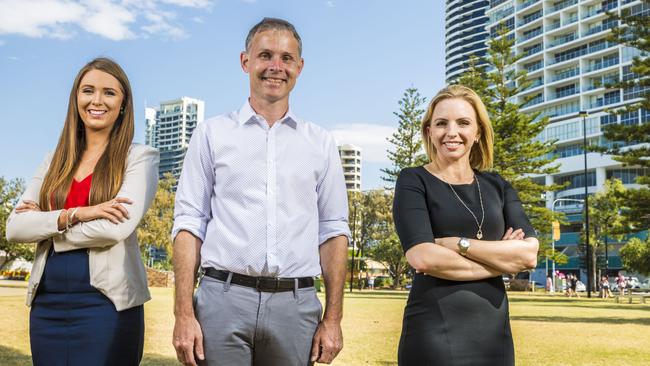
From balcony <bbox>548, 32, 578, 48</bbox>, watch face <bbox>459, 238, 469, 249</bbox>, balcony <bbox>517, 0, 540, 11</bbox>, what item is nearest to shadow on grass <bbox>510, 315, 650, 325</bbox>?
watch face <bbox>459, 238, 469, 249</bbox>

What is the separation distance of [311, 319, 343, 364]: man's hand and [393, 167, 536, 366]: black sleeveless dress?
31 centimetres

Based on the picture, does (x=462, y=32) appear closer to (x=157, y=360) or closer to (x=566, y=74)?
(x=566, y=74)

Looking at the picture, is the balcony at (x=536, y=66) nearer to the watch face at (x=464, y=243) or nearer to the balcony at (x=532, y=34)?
the balcony at (x=532, y=34)

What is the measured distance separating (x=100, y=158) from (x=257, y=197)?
0.80m

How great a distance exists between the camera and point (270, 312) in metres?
2.56

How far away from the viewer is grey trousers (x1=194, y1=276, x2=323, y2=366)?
2.53 m

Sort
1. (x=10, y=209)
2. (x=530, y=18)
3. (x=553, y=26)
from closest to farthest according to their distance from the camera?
(x=10, y=209) < (x=553, y=26) < (x=530, y=18)

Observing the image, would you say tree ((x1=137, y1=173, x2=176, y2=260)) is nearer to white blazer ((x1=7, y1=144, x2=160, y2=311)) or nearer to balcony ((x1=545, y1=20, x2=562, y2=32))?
white blazer ((x1=7, y1=144, x2=160, y2=311))

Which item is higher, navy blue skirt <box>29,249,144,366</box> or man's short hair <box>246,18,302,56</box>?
man's short hair <box>246,18,302,56</box>

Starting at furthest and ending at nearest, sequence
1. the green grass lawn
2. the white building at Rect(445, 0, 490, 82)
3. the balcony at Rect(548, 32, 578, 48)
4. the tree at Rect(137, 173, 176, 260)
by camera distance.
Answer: the white building at Rect(445, 0, 490, 82) → the balcony at Rect(548, 32, 578, 48) → the tree at Rect(137, 173, 176, 260) → the green grass lawn

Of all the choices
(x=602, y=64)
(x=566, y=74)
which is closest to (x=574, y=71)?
(x=566, y=74)

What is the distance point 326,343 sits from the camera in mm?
2633

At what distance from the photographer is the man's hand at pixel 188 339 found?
249cm

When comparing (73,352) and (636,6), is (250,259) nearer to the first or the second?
(73,352)
